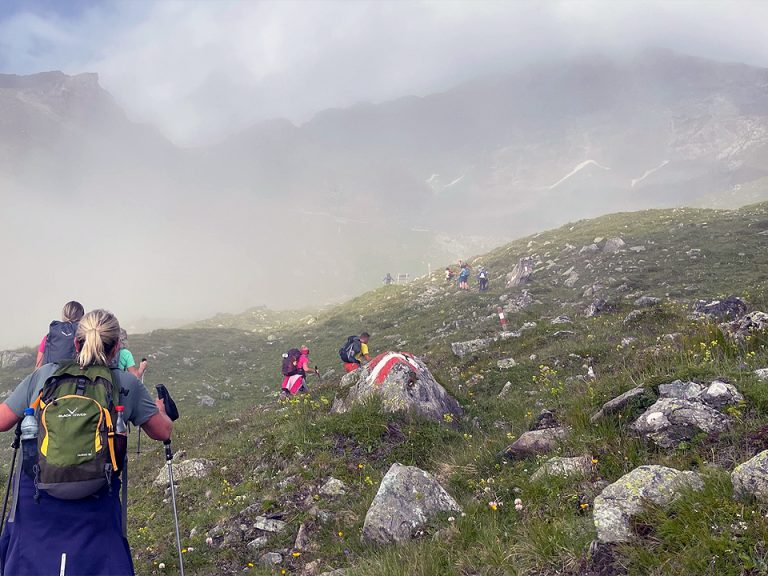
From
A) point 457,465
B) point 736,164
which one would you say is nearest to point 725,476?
point 457,465

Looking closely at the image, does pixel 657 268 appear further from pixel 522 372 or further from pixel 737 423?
pixel 737 423

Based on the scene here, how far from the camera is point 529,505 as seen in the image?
195 inches

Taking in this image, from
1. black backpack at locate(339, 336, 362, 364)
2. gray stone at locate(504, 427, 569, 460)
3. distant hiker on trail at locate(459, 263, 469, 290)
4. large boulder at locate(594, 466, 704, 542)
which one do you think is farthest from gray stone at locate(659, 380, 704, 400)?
distant hiker on trail at locate(459, 263, 469, 290)

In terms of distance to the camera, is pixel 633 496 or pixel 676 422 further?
pixel 676 422

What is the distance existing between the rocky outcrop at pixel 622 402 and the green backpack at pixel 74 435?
20.1ft

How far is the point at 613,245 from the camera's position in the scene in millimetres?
33281

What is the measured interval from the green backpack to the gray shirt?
233 millimetres

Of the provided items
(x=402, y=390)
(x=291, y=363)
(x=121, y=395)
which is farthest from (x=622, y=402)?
(x=291, y=363)

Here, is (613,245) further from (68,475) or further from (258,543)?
(68,475)

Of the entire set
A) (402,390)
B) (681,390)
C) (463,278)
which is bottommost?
(402,390)

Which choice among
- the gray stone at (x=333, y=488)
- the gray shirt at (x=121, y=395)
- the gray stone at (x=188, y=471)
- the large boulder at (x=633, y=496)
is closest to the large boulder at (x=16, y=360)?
the gray stone at (x=188, y=471)

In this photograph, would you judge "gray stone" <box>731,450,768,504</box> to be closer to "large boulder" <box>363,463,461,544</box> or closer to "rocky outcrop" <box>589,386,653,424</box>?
"rocky outcrop" <box>589,386,653,424</box>

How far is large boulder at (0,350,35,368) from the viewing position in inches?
1346

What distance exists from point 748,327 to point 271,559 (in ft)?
29.6
